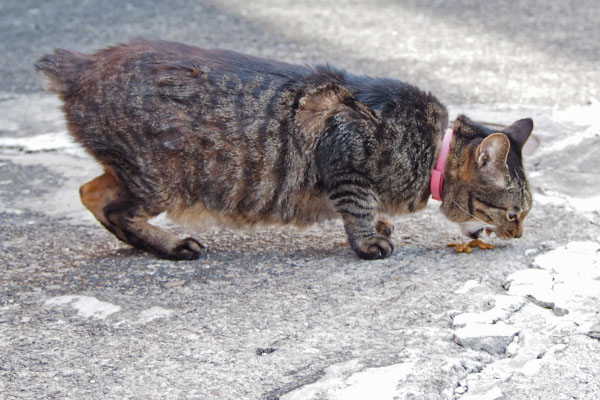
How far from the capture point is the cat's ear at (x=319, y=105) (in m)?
3.17

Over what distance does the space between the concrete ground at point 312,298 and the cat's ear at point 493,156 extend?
32cm

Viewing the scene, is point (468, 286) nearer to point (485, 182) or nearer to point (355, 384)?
point (485, 182)

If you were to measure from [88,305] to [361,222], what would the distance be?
1.15 metres

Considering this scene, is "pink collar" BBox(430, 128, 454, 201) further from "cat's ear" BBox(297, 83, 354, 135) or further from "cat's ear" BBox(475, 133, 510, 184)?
"cat's ear" BBox(297, 83, 354, 135)

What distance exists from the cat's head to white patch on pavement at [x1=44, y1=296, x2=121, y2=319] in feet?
4.90

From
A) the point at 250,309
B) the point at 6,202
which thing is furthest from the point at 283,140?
the point at 6,202

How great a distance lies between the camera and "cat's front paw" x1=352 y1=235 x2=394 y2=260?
10.3 feet

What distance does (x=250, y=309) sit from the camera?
2705 mm

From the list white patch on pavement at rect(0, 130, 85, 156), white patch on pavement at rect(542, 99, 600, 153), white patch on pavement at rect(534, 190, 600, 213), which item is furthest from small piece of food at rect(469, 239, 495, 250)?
white patch on pavement at rect(0, 130, 85, 156)

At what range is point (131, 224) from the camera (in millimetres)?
3211

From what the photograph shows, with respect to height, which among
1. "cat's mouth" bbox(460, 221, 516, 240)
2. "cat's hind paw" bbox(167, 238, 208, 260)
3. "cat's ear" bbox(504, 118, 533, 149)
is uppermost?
"cat's ear" bbox(504, 118, 533, 149)

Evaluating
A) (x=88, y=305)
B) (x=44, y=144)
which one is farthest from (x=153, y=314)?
(x=44, y=144)

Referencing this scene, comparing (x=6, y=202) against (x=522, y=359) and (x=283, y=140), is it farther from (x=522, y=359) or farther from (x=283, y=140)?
(x=522, y=359)

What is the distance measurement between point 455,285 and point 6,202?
2.28 meters
